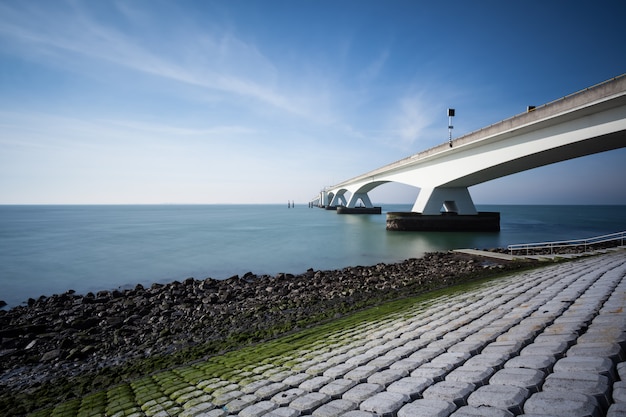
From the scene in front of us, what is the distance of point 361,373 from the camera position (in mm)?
3842

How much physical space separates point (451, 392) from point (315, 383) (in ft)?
5.04

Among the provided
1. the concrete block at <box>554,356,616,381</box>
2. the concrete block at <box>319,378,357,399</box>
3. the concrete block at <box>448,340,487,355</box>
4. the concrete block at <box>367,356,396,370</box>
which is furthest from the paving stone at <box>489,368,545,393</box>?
the concrete block at <box>319,378,357,399</box>

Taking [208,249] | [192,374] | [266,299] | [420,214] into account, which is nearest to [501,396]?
[192,374]

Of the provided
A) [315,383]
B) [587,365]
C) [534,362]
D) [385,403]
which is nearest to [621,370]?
[587,365]

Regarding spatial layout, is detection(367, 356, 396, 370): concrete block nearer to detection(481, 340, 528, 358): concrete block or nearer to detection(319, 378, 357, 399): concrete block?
detection(319, 378, 357, 399): concrete block

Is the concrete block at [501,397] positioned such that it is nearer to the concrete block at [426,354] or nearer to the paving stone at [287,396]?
the concrete block at [426,354]

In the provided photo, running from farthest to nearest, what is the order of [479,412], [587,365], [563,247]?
1. [563,247]
2. [587,365]
3. [479,412]

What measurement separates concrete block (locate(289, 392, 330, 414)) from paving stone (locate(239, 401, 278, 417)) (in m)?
0.23

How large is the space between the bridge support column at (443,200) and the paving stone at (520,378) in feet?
102

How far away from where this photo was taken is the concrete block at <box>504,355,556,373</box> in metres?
3.04

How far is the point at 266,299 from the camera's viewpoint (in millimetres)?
11172

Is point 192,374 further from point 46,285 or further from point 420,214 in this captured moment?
point 420,214

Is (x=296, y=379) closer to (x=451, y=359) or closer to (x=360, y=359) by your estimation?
(x=360, y=359)

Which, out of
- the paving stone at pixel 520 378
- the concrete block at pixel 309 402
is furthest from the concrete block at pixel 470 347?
the concrete block at pixel 309 402
